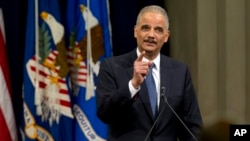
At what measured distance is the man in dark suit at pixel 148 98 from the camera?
6.13 feet

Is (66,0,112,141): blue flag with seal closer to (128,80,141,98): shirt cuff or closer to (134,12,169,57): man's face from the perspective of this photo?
(134,12,169,57): man's face

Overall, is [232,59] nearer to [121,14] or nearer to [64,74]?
[121,14]

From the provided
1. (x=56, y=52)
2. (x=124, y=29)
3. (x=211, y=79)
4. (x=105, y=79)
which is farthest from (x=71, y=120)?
(x=105, y=79)

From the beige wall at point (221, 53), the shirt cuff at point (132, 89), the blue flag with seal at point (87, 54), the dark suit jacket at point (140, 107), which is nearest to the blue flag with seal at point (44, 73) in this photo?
the blue flag with seal at point (87, 54)

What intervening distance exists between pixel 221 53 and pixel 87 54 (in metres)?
0.99

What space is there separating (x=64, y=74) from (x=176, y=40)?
94 centimetres

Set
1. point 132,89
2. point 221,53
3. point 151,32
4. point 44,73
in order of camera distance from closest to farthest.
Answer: point 132,89 < point 151,32 < point 44,73 < point 221,53

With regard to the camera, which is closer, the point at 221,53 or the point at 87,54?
the point at 87,54

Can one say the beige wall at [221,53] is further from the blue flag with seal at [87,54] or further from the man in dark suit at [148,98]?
the man in dark suit at [148,98]

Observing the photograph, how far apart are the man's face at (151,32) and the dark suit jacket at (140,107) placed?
12 centimetres

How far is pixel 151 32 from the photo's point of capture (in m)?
1.88

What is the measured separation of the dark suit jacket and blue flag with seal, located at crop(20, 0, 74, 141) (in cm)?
157

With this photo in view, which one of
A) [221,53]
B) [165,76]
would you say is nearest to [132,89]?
[165,76]

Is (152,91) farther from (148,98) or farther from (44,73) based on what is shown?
(44,73)
